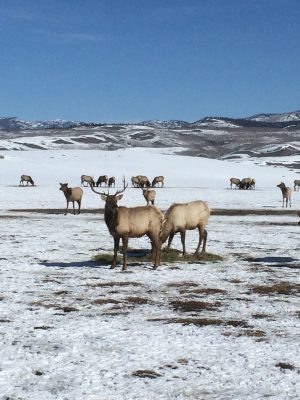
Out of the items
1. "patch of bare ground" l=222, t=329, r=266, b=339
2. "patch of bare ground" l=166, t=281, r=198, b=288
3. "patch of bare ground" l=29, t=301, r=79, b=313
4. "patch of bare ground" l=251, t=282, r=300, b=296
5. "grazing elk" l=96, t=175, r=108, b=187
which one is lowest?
"patch of bare ground" l=29, t=301, r=79, b=313

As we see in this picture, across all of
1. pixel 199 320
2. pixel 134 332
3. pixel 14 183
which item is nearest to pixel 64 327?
pixel 134 332

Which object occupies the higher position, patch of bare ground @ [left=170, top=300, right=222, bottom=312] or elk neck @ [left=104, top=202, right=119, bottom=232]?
elk neck @ [left=104, top=202, right=119, bottom=232]

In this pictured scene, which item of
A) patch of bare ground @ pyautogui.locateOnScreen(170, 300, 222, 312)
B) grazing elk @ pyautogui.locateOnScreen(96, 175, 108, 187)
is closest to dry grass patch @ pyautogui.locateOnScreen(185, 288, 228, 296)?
patch of bare ground @ pyautogui.locateOnScreen(170, 300, 222, 312)

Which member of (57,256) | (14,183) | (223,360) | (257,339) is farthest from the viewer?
(14,183)

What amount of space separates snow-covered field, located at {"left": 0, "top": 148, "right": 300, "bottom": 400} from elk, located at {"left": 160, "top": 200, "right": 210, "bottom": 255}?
51.7 inches

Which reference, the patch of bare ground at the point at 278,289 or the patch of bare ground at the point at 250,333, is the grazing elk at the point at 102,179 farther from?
the patch of bare ground at the point at 250,333

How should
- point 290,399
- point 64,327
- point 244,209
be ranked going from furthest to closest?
point 244,209 < point 64,327 < point 290,399

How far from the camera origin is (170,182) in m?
78.8

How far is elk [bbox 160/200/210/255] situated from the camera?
59.9 feet

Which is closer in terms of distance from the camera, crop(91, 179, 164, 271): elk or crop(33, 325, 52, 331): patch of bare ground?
crop(33, 325, 52, 331): patch of bare ground

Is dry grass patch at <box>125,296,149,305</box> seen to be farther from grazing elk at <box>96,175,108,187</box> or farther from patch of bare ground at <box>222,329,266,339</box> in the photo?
grazing elk at <box>96,175,108,187</box>

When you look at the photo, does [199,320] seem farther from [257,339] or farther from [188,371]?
[188,371]

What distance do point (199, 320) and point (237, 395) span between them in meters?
3.47

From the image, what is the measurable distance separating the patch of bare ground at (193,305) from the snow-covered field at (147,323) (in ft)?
0.07
